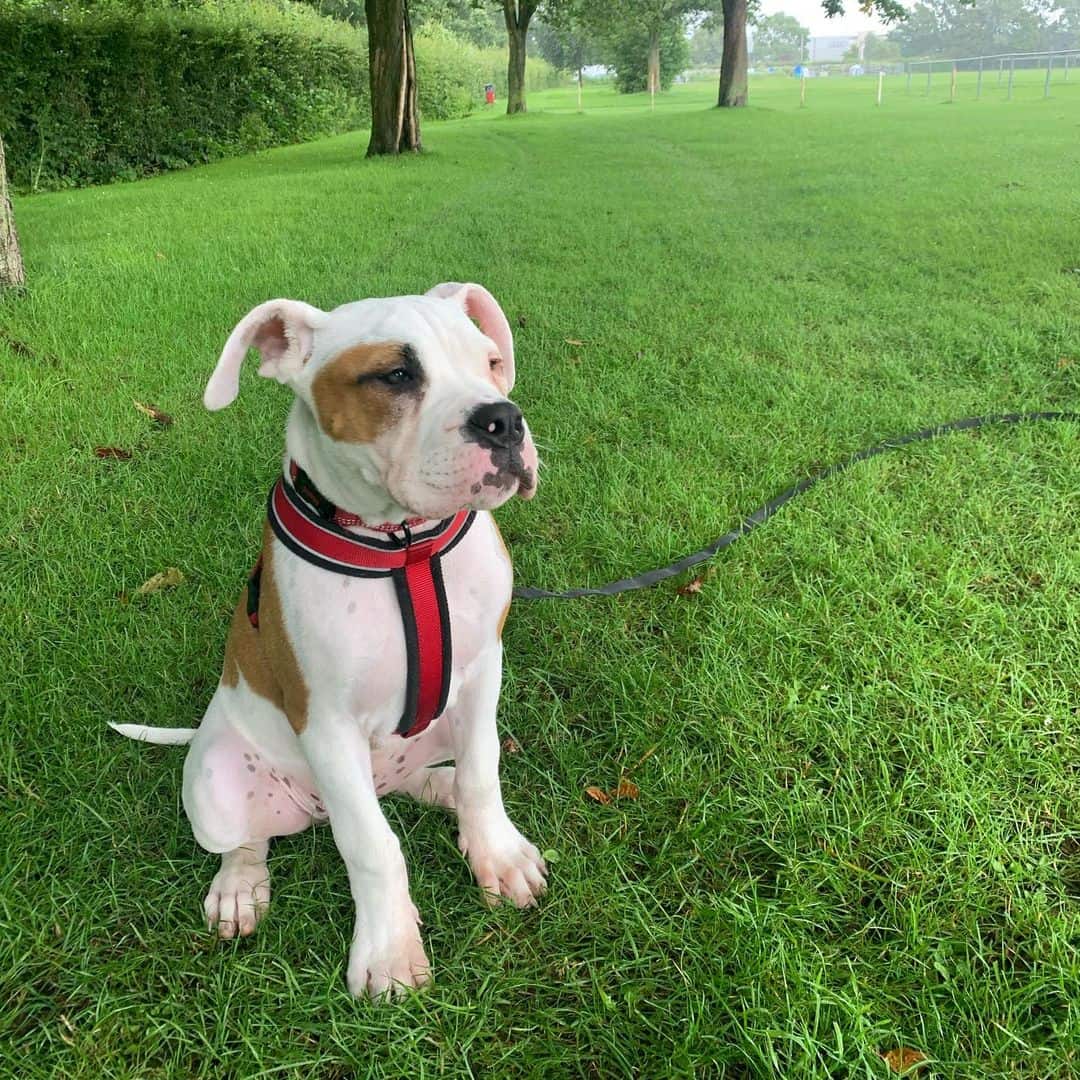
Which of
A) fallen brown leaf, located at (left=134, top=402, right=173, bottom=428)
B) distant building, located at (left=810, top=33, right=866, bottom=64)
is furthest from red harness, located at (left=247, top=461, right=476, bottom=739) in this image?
distant building, located at (left=810, top=33, right=866, bottom=64)

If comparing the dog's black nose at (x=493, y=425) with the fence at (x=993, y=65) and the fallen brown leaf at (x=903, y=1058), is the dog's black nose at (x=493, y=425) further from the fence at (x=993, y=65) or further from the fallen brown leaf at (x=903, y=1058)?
the fence at (x=993, y=65)

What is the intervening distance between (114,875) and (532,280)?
582cm

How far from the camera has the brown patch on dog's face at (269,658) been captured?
1.79 meters

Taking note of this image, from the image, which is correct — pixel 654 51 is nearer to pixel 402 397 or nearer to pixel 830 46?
pixel 402 397

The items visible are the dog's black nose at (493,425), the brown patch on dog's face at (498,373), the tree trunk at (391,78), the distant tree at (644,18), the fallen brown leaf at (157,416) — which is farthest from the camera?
the distant tree at (644,18)

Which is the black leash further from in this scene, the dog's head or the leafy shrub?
the leafy shrub

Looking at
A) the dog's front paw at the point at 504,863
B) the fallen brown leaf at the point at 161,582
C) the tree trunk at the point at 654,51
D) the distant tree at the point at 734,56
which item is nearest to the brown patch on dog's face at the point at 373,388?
the dog's front paw at the point at 504,863

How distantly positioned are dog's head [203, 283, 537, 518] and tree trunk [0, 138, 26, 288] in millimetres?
5063

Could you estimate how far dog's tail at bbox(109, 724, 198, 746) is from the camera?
2295 mm

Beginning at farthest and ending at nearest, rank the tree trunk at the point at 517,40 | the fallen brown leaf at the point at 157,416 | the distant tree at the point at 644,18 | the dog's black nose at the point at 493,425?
the distant tree at the point at 644,18 < the tree trunk at the point at 517,40 < the fallen brown leaf at the point at 157,416 < the dog's black nose at the point at 493,425

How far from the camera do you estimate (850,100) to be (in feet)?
103

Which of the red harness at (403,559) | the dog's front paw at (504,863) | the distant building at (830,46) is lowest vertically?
the dog's front paw at (504,863)

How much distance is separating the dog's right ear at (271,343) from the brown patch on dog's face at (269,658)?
0.33m

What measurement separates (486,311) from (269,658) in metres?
0.98
